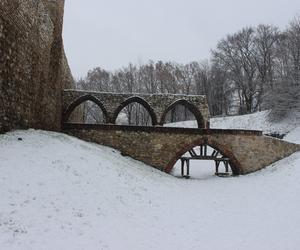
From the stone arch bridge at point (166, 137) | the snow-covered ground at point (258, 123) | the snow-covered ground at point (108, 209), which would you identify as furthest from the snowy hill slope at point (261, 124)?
the snow-covered ground at point (108, 209)

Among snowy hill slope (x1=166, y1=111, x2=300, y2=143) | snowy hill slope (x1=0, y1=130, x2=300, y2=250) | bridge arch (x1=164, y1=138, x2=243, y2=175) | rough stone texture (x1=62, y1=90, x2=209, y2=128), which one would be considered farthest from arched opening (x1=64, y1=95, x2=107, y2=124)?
snowy hill slope (x1=166, y1=111, x2=300, y2=143)

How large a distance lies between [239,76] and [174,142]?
24731mm

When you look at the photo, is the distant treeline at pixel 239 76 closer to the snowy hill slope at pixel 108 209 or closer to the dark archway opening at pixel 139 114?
the dark archway opening at pixel 139 114

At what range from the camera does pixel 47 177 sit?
29.0 feet

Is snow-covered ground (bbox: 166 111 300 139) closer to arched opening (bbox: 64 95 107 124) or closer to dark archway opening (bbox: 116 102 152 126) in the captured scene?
dark archway opening (bbox: 116 102 152 126)

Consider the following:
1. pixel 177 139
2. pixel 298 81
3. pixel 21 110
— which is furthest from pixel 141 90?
pixel 21 110

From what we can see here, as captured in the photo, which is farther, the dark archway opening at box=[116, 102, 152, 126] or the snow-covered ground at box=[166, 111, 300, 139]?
the dark archway opening at box=[116, 102, 152, 126]

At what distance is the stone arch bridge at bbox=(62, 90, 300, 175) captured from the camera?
1827cm

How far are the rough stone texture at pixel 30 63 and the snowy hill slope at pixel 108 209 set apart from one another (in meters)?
1.09

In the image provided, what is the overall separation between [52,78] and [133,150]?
516cm

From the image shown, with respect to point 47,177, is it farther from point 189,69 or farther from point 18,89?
point 189,69

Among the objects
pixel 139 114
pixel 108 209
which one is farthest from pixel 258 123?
pixel 108 209

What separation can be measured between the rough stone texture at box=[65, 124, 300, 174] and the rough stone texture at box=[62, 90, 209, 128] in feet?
7.33

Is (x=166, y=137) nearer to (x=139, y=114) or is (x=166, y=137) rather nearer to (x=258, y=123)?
(x=258, y=123)
